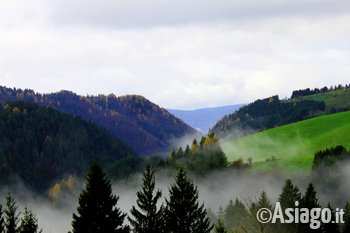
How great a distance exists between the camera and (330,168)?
14025 cm

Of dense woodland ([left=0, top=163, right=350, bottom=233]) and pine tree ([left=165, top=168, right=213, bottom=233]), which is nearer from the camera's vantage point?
dense woodland ([left=0, top=163, right=350, bottom=233])

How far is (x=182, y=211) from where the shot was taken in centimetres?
5284

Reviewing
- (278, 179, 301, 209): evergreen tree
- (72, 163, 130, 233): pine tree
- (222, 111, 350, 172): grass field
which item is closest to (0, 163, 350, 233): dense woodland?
(72, 163, 130, 233): pine tree

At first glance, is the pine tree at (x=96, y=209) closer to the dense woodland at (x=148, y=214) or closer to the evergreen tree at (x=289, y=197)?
the dense woodland at (x=148, y=214)

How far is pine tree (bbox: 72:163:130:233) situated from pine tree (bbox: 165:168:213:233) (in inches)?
381

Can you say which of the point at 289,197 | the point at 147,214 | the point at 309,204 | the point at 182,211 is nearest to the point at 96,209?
the point at 147,214

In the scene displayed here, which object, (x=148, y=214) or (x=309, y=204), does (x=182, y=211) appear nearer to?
(x=148, y=214)

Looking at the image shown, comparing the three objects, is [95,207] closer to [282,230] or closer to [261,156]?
[282,230]

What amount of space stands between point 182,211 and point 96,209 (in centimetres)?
1287

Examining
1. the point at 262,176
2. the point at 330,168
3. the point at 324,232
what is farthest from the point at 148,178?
the point at 262,176

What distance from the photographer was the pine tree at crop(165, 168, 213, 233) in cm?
5234

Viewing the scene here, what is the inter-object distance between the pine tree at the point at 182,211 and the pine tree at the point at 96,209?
381 inches

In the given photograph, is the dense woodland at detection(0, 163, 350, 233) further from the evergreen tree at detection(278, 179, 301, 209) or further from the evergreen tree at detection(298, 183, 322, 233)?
the evergreen tree at detection(278, 179, 301, 209)

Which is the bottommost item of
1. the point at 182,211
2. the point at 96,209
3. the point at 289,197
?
the point at 96,209
